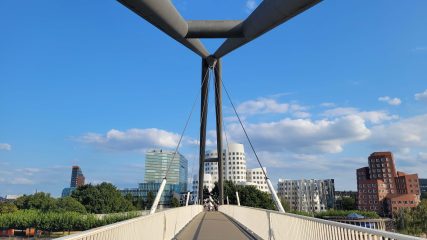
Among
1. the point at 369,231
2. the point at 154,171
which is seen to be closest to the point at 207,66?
the point at 369,231

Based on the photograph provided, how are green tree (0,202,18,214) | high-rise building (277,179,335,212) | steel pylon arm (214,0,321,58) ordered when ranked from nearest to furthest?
steel pylon arm (214,0,321,58), green tree (0,202,18,214), high-rise building (277,179,335,212)

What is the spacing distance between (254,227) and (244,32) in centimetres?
691

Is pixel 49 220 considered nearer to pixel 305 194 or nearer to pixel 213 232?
pixel 213 232

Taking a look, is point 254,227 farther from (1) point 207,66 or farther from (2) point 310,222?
(1) point 207,66

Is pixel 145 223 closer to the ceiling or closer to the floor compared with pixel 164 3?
closer to the floor

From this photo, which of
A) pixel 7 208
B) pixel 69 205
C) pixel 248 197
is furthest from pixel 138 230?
pixel 7 208

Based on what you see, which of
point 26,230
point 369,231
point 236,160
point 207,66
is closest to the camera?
point 369,231

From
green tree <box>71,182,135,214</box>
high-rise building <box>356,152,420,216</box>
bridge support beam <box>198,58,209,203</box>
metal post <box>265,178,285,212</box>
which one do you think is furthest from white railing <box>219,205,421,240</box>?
high-rise building <box>356,152,420,216</box>

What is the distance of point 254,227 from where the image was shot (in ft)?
41.8

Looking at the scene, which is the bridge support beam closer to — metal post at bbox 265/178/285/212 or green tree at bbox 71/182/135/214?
metal post at bbox 265/178/285/212

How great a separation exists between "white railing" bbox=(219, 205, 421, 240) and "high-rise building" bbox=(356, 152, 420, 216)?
110149 millimetres

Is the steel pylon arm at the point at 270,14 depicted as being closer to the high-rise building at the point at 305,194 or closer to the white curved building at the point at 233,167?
the high-rise building at the point at 305,194

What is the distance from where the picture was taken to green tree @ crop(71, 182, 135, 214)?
8081 cm

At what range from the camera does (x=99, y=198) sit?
8075 centimetres
